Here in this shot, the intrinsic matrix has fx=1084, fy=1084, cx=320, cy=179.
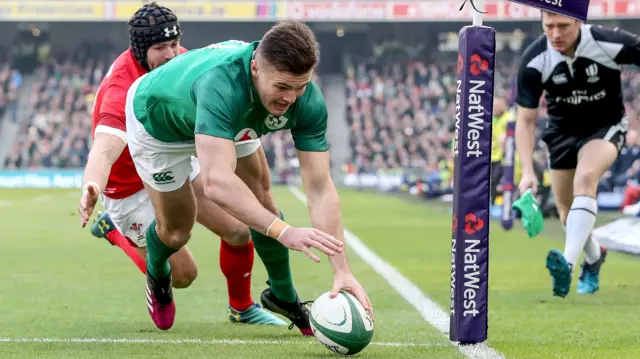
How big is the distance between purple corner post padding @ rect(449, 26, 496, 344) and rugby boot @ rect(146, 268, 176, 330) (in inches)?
79.6

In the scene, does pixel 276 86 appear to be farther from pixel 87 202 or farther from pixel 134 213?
pixel 134 213

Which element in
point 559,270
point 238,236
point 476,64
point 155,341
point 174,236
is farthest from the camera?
point 559,270

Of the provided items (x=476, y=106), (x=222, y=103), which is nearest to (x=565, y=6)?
(x=476, y=106)

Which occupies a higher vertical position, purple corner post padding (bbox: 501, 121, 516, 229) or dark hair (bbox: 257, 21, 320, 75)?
dark hair (bbox: 257, 21, 320, 75)

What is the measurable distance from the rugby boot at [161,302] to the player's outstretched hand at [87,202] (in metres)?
1.20

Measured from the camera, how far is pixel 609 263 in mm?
11492

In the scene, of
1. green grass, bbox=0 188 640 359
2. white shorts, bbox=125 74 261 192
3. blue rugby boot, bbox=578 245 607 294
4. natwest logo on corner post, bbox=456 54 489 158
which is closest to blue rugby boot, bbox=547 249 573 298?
green grass, bbox=0 188 640 359

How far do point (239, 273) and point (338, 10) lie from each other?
134ft

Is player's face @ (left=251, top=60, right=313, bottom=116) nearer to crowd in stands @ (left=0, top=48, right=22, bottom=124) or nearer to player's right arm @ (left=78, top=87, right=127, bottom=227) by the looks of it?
player's right arm @ (left=78, top=87, right=127, bottom=227)

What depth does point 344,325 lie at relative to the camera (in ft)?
17.5

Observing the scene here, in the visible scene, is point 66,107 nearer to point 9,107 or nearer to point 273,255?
point 9,107

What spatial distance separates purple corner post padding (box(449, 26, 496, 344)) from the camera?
18.3 ft

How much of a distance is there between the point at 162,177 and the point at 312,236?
71.1 inches

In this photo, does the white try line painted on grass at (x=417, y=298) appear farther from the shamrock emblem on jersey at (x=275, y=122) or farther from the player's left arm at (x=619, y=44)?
the player's left arm at (x=619, y=44)
